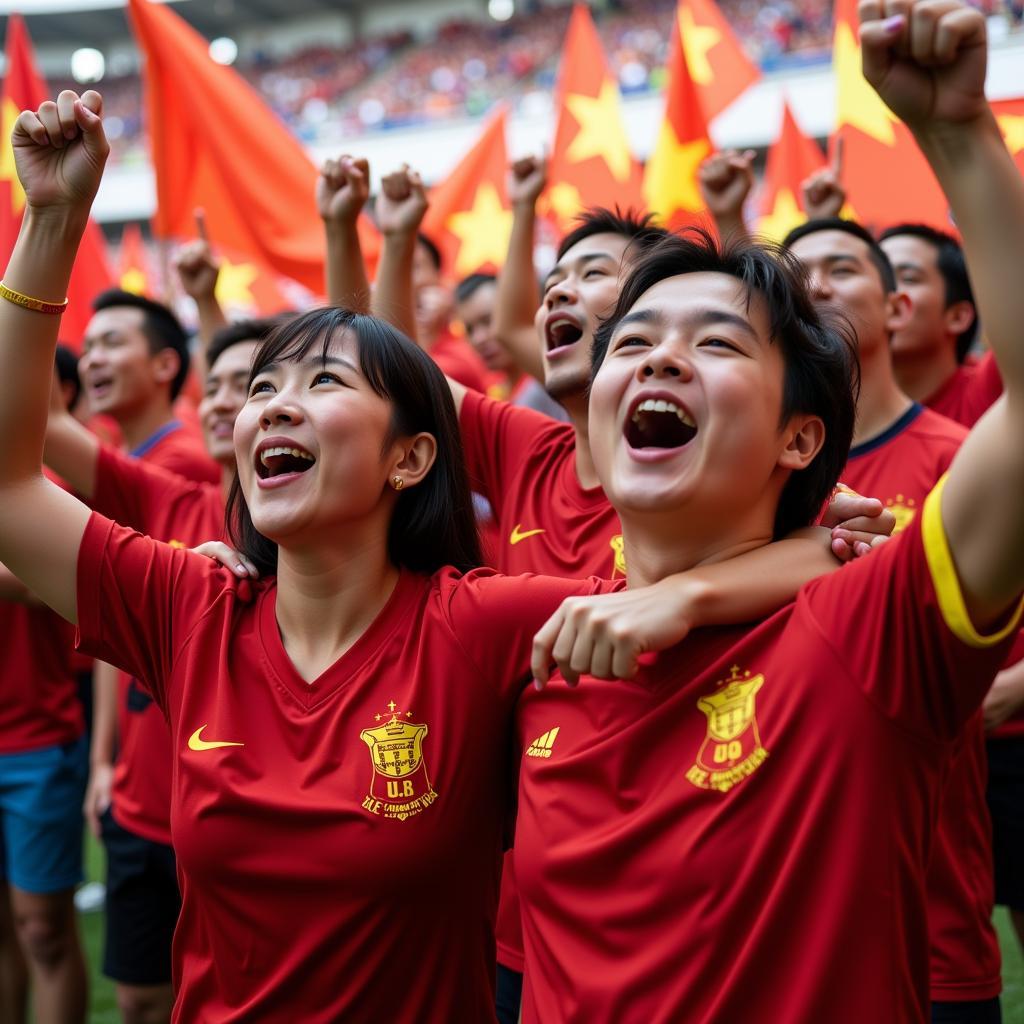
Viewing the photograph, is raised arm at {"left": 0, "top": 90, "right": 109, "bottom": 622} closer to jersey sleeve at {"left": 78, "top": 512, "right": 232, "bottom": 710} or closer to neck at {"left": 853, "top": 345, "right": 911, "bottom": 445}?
jersey sleeve at {"left": 78, "top": 512, "right": 232, "bottom": 710}

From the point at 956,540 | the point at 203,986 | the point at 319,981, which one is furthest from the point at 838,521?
the point at 203,986

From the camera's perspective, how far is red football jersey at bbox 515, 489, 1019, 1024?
51.9 inches

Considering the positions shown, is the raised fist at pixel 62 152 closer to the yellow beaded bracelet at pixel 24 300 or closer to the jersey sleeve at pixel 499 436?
the yellow beaded bracelet at pixel 24 300

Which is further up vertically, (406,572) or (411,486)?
(411,486)

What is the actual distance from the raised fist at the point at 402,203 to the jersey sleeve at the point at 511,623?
5.23ft

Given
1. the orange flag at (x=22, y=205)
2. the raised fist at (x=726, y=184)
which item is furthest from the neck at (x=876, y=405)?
the orange flag at (x=22, y=205)

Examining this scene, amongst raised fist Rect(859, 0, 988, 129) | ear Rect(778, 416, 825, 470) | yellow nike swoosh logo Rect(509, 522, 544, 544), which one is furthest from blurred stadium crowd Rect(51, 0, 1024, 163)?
raised fist Rect(859, 0, 988, 129)

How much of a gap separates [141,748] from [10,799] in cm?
72

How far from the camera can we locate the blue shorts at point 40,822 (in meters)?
3.55

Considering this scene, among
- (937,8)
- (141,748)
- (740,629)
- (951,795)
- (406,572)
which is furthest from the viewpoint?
(141,748)

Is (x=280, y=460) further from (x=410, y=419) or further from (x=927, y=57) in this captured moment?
(x=927, y=57)

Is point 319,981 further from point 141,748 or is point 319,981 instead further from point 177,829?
point 141,748

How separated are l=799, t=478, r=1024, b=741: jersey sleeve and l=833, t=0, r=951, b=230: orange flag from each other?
3.55 metres

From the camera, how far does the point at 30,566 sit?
1.87 metres
